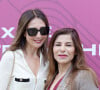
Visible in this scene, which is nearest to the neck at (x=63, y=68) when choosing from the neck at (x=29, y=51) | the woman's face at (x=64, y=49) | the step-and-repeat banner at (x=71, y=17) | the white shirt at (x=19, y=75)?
the woman's face at (x=64, y=49)

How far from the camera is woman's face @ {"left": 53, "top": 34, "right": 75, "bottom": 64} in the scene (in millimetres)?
1465

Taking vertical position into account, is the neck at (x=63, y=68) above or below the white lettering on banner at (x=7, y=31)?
below

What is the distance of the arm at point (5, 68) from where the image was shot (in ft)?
5.20

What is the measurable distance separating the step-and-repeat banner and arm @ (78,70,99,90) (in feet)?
2.35

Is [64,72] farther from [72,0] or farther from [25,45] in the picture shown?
[72,0]

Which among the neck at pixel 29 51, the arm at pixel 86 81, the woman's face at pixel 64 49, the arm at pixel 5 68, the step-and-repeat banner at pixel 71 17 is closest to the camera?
the arm at pixel 86 81

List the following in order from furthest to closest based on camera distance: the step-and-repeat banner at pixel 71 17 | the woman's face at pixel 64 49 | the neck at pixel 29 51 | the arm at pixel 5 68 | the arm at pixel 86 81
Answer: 1. the step-and-repeat banner at pixel 71 17
2. the neck at pixel 29 51
3. the arm at pixel 5 68
4. the woman's face at pixel 64 49
5. the arm at pixel 86 81

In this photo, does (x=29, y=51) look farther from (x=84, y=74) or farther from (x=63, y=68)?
(x=84, y=74)

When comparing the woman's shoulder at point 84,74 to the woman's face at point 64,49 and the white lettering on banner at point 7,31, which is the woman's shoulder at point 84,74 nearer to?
the woman's face at point 64,49

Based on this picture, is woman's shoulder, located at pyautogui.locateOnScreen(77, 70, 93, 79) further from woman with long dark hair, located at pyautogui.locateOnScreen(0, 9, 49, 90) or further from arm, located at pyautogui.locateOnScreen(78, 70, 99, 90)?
woman with long dark hair, located at pyautogui.locateOnScreen(0, 9, 49, 90)

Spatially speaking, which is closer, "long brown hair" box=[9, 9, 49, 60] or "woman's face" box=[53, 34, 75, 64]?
"woman's face" box=[53, 34, 75, 64]

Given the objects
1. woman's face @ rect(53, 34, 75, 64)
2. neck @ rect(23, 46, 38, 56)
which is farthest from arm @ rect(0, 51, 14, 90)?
woman's face @ rect(53, 34, 75, 64)

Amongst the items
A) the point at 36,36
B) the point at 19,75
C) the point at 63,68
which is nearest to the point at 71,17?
the point at 36,36

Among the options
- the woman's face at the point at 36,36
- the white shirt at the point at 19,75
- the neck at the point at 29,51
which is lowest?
the white shirt at the point at 19,75
